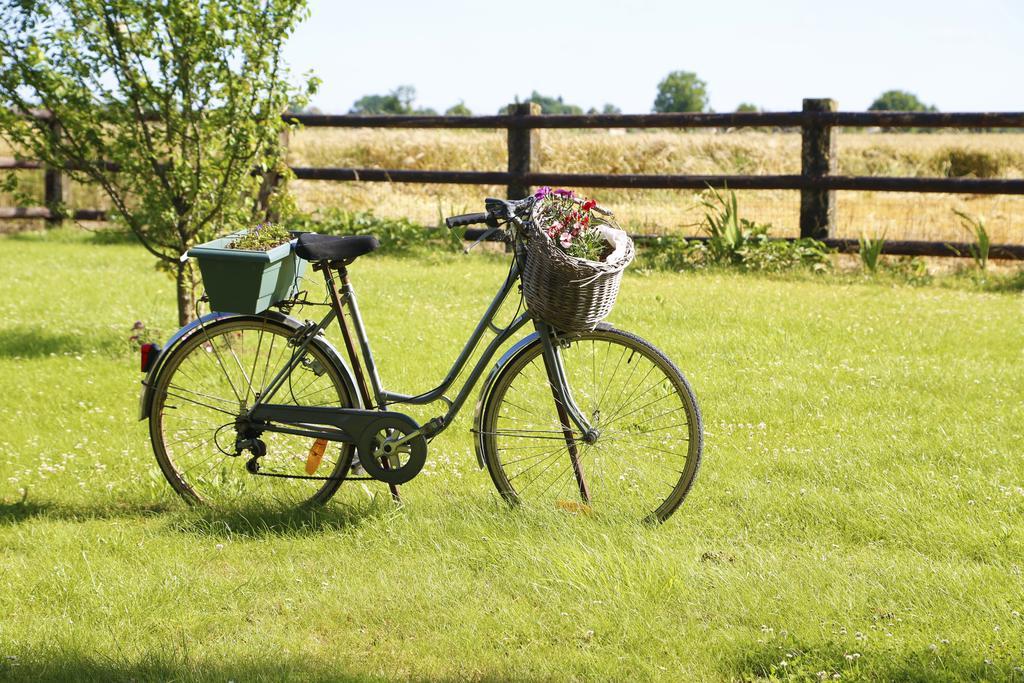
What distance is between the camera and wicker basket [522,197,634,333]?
3992 mm

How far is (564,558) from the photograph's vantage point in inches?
157

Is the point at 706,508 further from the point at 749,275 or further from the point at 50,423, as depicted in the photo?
the point at 749,275

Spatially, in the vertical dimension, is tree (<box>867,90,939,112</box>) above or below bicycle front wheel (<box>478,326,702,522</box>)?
above

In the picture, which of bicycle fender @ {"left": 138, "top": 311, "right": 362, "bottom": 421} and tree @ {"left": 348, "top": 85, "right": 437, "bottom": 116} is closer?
bicycle fender @ {"left": 138, "top": 311, "right": 362, "bottom": 421}

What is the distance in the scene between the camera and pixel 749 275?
11.0m

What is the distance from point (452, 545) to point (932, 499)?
2078 millimetres

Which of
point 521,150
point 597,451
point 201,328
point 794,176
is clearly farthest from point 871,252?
point 201,328

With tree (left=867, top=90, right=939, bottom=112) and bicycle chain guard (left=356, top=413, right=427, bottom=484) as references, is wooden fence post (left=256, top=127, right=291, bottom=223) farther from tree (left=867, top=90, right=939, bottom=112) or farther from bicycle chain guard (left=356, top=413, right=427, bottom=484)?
tree (left=867, top=90, right=939, bottom=112)

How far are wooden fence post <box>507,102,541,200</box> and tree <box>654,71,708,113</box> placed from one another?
123792 millimetres

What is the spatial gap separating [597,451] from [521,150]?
8545 mm

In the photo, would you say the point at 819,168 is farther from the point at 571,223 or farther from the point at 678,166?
the point at 678,166

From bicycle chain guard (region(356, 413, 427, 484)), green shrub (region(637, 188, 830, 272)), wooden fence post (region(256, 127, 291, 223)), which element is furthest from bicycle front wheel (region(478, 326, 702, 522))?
green shrub (region(637, 188, 830, 272))

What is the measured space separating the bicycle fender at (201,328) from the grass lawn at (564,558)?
486 millimetres

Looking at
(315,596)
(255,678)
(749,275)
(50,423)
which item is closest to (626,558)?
(315,596)
